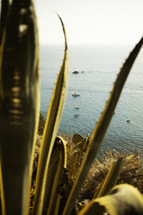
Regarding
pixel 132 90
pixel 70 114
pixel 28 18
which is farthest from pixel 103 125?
pixel 132 90

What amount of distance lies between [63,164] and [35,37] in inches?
24.5

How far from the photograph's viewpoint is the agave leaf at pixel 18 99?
0.44 m

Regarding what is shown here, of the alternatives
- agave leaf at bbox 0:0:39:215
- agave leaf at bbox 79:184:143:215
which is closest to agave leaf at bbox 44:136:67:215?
agave leaf at bbox 0:0:39:215

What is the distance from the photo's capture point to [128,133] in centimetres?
2036

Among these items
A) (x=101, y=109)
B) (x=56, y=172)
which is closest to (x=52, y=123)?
(x=56, y=172)

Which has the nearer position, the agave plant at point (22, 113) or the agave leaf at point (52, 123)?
the agave plant at point (22, 113)

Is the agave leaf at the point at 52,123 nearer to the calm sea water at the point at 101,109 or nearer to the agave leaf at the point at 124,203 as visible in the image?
the agave leaf at the point at 124,203

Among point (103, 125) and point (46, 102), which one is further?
point (46, 102)

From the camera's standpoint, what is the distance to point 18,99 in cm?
48

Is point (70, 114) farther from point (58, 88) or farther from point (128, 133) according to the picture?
point (58, 88)

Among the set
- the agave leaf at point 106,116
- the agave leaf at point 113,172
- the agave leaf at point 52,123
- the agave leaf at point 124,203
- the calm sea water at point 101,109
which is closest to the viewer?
the agave leaf at point 124,203

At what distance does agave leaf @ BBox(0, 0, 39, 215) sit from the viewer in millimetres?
442

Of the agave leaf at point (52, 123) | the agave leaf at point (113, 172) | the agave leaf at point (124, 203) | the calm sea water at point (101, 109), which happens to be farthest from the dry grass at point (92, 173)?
the calm sea water at point (101, 109)

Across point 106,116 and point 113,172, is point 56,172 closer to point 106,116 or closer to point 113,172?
point 113,172
